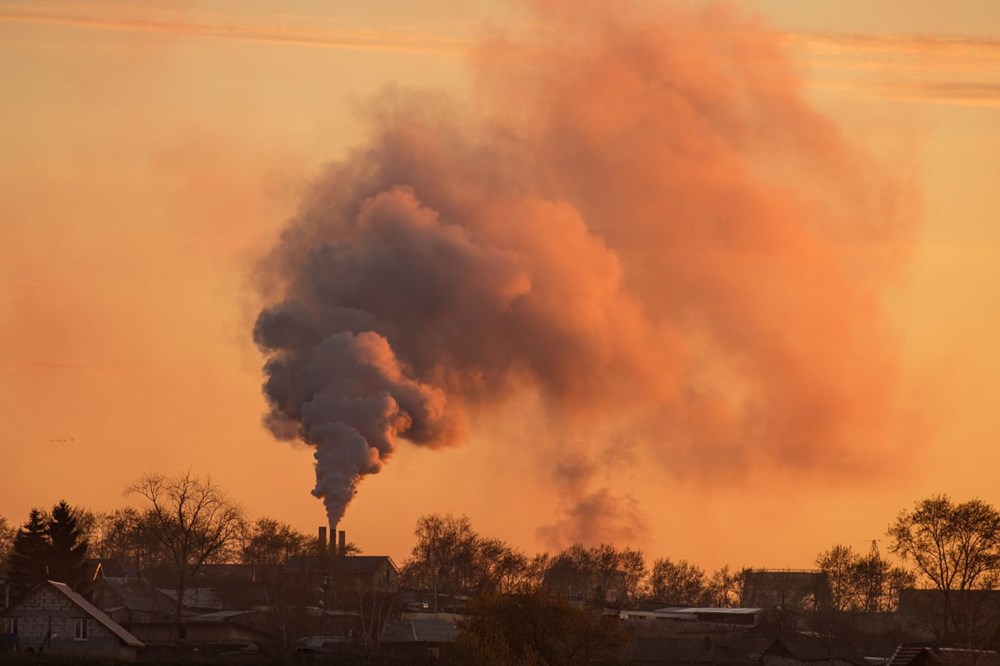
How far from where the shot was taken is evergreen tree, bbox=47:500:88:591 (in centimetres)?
12362

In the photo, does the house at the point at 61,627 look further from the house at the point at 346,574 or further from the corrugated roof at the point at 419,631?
the house at the point at 346,574

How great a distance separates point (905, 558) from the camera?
447ft

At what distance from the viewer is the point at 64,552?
126 metres

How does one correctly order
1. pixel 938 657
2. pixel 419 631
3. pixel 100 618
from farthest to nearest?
pixel 419 631
pixel 100 618
pixel 938 657

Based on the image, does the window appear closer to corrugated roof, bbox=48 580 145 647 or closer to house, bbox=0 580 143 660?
house, bbox=0 580 143 660

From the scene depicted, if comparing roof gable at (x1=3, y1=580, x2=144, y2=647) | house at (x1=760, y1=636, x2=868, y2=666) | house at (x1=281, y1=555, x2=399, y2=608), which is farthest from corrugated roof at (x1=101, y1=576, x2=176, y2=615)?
house at (x1=760, y1=636, x2=868, y2=666)

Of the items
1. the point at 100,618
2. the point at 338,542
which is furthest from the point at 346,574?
the point at 100,618

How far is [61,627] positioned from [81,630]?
106 cm

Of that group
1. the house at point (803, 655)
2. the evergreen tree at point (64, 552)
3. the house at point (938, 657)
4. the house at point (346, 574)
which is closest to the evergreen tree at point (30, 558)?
the evergreen tree at point (64, 552)

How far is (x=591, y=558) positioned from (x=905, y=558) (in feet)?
204

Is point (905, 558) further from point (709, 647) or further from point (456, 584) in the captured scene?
point (456, 584)

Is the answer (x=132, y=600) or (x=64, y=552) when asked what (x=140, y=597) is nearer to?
(x=132, y=600)

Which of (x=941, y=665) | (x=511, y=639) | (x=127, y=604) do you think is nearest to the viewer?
(x=941, y=665)

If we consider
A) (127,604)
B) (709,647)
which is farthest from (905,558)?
(127,604)
